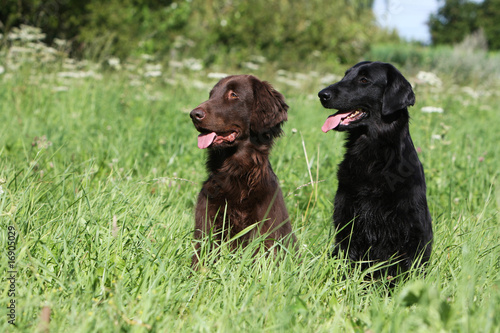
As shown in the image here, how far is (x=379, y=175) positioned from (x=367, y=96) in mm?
485

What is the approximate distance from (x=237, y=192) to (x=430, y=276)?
1.13m

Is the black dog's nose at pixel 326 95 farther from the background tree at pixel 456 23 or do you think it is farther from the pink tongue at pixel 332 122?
the background tree at pixel 456 23

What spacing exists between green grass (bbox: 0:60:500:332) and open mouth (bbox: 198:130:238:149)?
0.28m

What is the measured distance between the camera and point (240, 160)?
8.82 feet

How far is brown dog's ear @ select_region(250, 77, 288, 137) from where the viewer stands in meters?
2.75

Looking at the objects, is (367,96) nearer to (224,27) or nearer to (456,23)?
(224,27)

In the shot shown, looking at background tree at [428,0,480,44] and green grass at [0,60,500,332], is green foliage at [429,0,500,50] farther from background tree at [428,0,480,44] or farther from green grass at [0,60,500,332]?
green grass at [0,60,500,332]

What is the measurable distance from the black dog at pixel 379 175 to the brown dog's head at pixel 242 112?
323 mm

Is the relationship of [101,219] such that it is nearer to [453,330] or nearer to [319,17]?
[453,330]

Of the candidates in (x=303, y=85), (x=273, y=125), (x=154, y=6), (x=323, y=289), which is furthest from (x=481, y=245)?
(x=154, y=6)

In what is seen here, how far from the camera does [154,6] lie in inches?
504

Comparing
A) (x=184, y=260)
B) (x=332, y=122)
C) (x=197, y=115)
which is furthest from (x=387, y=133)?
(x=184, y=260)

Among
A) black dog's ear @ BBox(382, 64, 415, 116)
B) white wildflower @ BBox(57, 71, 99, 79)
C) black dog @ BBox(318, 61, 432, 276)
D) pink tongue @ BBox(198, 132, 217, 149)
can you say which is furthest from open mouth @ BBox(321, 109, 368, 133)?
white wildflower @ BBox(57, 71, 99, 79)

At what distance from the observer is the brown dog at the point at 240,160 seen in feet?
8.32
